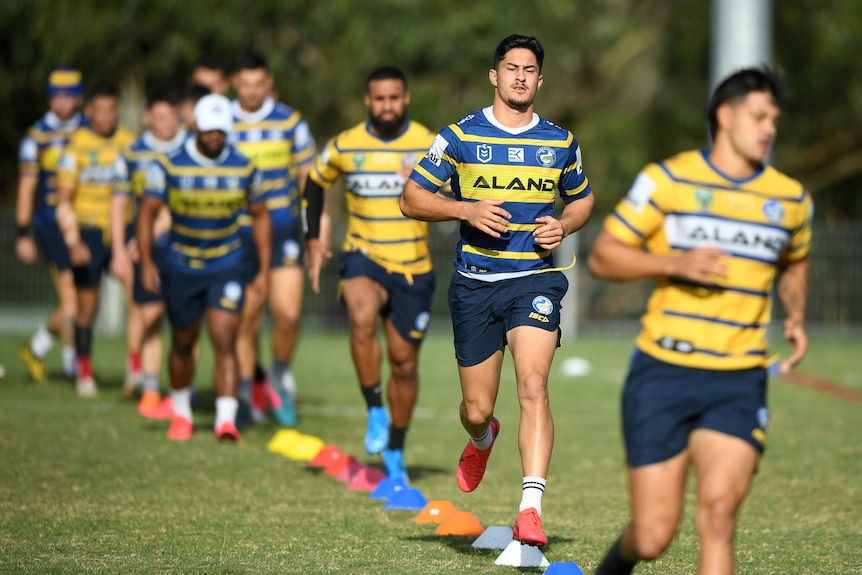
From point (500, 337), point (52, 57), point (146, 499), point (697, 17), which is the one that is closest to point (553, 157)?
point (500, 337)

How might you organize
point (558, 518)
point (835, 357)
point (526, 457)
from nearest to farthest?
point (526, 457), point (558, 518), point (835, 357)

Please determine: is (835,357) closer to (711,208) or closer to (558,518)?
(558,518)

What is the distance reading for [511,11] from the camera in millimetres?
25375

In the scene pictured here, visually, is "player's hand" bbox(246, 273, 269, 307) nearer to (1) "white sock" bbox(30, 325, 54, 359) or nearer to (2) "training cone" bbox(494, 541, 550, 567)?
(1) "white sock" bbox(30, 325, 54, 359)

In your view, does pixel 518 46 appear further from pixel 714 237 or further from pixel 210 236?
pixel 210 236

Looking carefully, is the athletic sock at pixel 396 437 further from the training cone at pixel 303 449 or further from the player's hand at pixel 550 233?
the player's hand at pixel 550 233

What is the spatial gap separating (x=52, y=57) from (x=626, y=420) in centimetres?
1970

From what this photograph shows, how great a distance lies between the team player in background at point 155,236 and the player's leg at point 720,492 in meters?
8.38

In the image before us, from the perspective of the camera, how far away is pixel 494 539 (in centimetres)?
770

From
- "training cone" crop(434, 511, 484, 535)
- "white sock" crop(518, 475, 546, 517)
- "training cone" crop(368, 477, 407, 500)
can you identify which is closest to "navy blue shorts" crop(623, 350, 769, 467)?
"white sock" crop(518, 475, 546, 517)

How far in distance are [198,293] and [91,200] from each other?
158 inches

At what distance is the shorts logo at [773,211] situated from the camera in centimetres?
557

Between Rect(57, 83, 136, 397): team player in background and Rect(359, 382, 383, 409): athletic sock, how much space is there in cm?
548

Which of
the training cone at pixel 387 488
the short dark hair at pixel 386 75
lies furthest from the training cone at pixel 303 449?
the short dark hair at pixel 386 75
